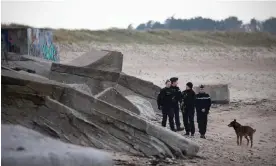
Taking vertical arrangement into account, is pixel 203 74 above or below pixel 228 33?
below

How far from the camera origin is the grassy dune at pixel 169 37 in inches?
363

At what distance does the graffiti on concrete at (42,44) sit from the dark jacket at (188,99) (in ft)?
12.5

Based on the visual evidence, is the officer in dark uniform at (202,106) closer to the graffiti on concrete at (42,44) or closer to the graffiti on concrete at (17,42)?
the graffiti on concrete at (17,42)

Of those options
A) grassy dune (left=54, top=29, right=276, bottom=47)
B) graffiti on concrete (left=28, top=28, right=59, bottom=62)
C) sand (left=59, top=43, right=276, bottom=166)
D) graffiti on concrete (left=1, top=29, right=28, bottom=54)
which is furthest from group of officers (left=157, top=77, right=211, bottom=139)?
graffiti on concrete (left=28, top=28, right=59, bottom=62)

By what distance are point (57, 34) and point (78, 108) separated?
7.35 m

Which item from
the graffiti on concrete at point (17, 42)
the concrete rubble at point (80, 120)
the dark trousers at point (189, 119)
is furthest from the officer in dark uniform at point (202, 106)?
the graffiti on concrete at point (17, 42)

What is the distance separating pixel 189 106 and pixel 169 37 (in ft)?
17.4

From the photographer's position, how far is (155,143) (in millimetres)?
6328

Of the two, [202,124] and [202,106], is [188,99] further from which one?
[202,124]

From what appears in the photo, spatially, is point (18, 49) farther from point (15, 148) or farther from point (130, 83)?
point (15, 148)

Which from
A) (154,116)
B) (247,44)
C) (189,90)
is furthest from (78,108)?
(247,44)

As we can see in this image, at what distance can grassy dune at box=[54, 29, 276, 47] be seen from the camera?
921cm

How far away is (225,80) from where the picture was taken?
41.8ft

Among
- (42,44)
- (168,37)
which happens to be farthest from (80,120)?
(168,37)
